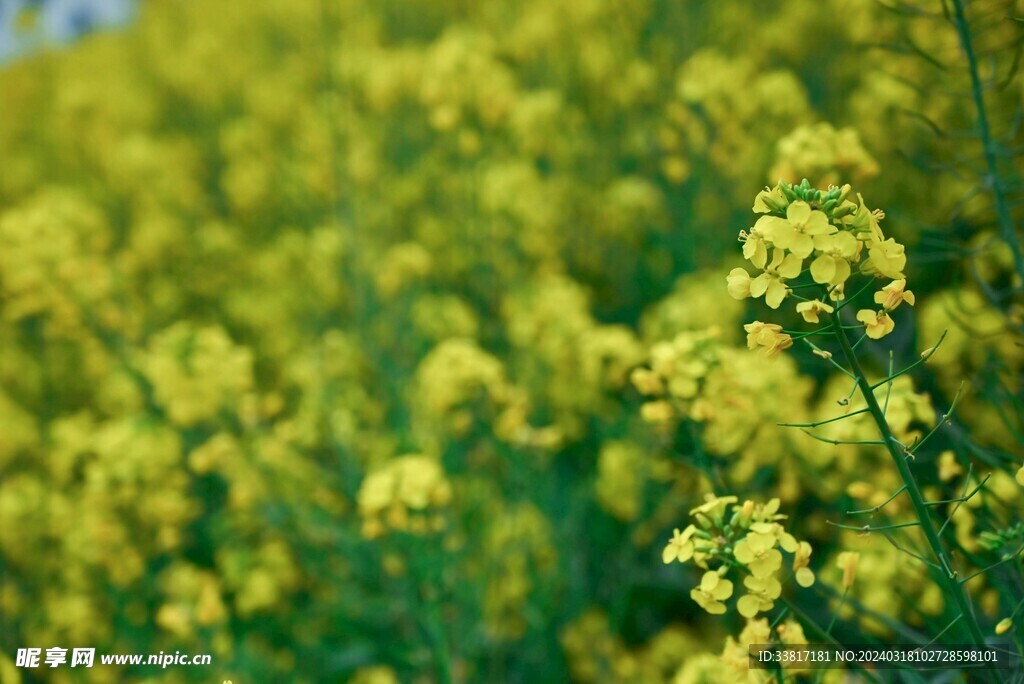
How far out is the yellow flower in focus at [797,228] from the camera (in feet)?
2.91

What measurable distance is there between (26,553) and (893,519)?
8.70 feet

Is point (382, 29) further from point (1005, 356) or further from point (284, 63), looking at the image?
point (1005, 356)

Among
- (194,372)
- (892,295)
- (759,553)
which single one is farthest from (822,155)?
(194,372)

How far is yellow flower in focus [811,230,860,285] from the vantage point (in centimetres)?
89

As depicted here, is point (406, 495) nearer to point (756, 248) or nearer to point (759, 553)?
point (759, 553)

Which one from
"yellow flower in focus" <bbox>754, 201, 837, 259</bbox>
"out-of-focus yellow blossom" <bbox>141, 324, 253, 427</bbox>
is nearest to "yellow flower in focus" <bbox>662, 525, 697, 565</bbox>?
"yellow flower in focus" <bbox>754, 201, 837, 259</bbox>

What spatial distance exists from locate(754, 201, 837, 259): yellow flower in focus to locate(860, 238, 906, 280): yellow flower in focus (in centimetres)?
5

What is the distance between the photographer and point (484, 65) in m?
2.82

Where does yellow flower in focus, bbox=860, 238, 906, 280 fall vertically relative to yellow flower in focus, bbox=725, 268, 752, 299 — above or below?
above

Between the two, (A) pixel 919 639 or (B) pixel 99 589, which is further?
(B) pixel 99 589

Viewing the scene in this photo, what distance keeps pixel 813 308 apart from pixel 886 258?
10cm

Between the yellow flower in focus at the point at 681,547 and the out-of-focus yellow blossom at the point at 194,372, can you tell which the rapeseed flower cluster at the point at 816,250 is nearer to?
the yellow flower in focus at the point at 681,547

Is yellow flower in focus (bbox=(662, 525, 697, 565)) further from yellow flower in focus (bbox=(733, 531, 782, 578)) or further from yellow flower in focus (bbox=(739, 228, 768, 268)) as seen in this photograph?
yellow flower in focus (bbox=(739, 228, 768, 268))

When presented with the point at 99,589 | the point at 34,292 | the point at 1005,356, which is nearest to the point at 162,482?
the point at 99,589
